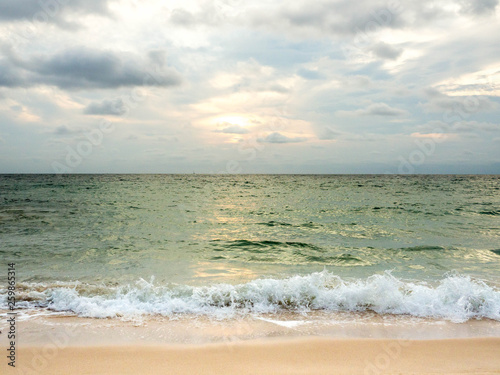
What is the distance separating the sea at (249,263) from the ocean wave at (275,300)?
0.08 feet

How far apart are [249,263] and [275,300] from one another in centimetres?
365

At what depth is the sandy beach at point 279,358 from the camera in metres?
4.25

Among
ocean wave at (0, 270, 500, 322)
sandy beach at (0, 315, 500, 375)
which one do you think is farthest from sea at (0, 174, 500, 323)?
sandy beach at (0, 315, 500, 375)

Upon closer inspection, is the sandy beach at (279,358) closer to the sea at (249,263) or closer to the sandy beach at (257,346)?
the sandy beach at (257,346)

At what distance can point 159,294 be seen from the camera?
23.4ft

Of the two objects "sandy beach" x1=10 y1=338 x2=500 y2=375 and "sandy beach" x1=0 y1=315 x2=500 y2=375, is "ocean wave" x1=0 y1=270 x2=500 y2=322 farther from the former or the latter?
"sandy beach" x1=10 y1=338 x2=500 y2=375

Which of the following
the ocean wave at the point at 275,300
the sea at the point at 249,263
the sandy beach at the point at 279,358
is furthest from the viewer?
the sea at the point at 249,263

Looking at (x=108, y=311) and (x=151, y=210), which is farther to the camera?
(x=151, y=210)

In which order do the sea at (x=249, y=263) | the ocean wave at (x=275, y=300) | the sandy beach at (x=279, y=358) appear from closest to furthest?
the sandy beach at (x=279, y=358) < the ocean wave at (x=275, y=300) < the sea at (x=249, y=263)

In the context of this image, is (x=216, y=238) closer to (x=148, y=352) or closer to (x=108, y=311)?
(x=108, y=311)

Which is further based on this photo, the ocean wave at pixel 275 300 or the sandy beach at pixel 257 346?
the ocean wave at pixel 275 300

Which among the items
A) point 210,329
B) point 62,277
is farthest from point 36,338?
point 62,277

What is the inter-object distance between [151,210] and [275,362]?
2044cm

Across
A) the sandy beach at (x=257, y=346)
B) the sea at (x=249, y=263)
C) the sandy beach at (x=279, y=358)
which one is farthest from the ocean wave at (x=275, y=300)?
the sandy beach at (x=279, y=358)
